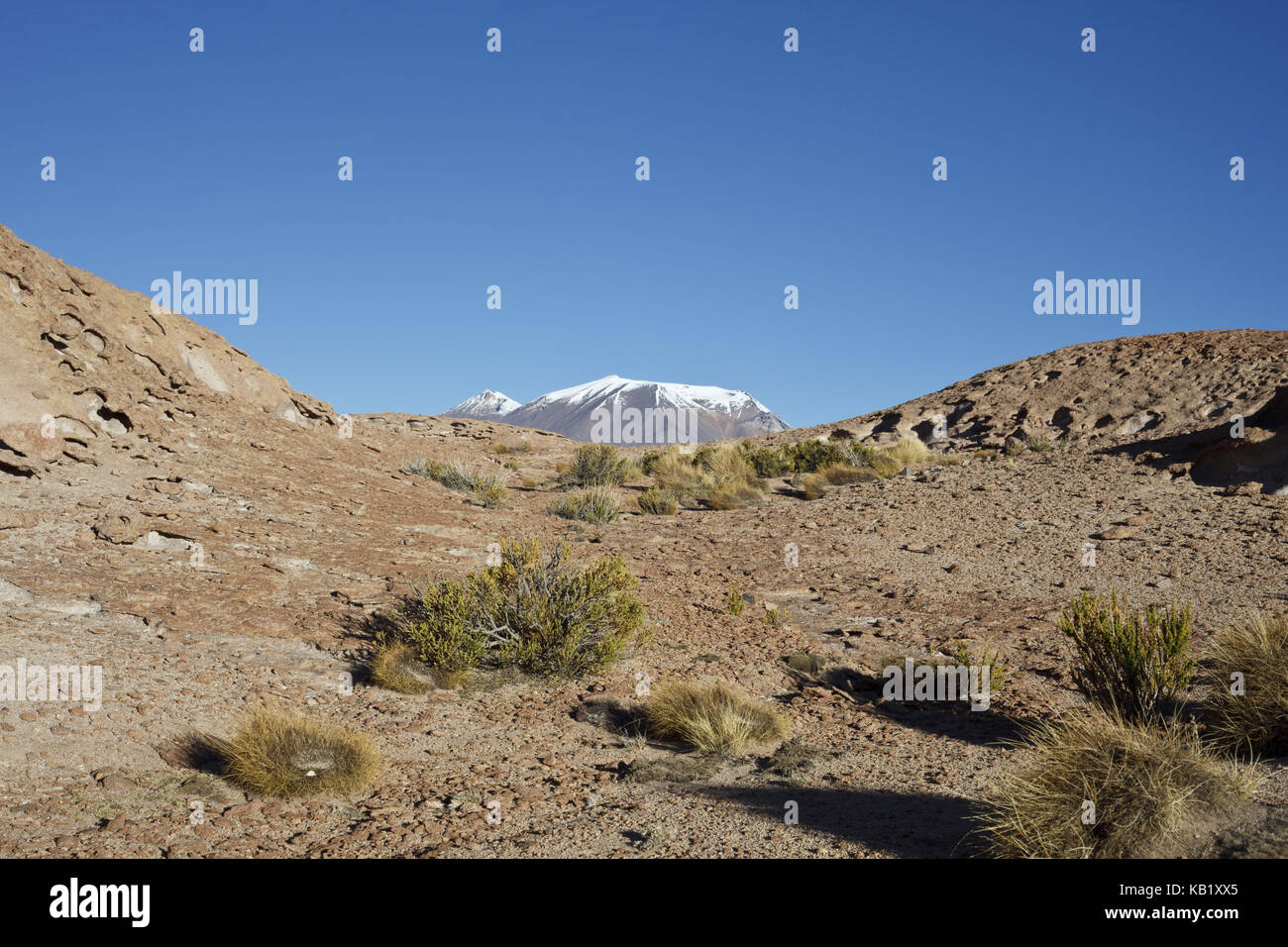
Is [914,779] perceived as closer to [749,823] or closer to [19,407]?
[749,823]

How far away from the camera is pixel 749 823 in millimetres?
4742

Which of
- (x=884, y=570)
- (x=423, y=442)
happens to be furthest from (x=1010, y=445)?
(x=423, y=442)

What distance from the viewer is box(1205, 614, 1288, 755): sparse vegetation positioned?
16.3 feet

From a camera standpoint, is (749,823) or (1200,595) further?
(1200,595)

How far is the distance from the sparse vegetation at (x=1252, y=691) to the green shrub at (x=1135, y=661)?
0.86 feet

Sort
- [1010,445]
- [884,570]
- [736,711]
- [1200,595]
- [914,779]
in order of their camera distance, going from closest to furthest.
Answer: [914,779] < [736,711] < [1200,595] < [884,570] < [1010,445]

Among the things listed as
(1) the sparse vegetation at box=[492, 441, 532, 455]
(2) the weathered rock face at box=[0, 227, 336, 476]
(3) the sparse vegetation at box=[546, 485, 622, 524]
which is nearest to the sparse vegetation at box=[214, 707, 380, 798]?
(2) the weathered rock face at box=[0, 227, 336, 476]

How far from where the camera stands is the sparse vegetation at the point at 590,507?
49.7 ft

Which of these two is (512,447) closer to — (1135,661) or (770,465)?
(770,465)

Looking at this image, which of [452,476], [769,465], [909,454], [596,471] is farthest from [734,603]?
[909,454]

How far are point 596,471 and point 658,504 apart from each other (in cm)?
397

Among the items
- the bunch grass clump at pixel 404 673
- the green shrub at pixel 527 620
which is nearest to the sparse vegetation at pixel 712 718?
the green shrub at pixel 527 620

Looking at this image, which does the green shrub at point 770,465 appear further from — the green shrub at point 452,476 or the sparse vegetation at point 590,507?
the green shrub at point 452,476
